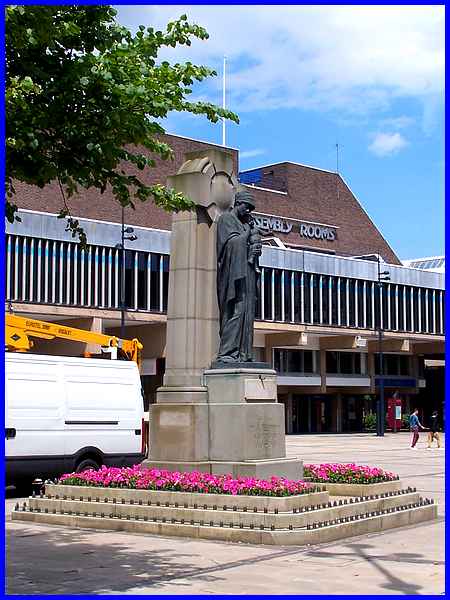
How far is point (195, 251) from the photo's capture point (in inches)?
624

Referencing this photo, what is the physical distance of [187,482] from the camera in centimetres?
1371

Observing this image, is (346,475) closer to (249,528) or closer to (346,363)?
(249,528)

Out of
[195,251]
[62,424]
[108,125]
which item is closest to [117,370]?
[62,424]

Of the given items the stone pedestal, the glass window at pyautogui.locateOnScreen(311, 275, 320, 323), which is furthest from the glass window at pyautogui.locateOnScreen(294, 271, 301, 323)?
the stone pedestal

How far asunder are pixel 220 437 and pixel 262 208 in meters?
59.8

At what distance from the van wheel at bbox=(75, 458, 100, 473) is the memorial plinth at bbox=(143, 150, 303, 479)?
4.45 meters

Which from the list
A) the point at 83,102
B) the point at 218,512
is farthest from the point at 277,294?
the point at 83,102

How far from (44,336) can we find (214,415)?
976cm

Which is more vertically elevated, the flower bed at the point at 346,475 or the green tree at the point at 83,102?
the green tree at the point at 83,102

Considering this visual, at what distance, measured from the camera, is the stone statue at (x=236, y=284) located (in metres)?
15.5

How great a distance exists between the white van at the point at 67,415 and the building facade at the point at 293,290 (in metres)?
24.0

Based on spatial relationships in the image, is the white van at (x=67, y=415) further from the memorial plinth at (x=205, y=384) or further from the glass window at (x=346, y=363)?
the glass window at (x=346, y=363)

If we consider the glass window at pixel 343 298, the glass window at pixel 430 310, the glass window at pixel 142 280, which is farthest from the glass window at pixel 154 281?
the glass window at pixel 430 310

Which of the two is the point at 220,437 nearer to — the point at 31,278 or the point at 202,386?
the point at 202,386
